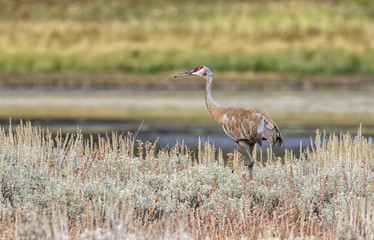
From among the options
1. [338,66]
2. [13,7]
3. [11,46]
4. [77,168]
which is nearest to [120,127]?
[77,168]

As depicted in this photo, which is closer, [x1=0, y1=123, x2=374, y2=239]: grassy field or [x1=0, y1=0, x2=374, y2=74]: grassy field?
[x1=0, y1=123, x2=374, y2=239]: grassy field

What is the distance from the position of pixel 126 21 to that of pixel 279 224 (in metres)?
57.3

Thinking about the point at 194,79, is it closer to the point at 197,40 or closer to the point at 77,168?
the point at 197,40

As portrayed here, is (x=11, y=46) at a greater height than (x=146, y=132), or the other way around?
(x=11, y=46)

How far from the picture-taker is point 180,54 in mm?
61031

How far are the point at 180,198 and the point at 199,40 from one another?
51.1m

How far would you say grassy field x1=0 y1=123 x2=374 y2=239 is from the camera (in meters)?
10.1

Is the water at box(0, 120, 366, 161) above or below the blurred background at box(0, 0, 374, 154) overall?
below

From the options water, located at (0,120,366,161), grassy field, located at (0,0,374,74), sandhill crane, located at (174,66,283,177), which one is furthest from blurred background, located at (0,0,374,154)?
sandhill crane, located at (174,66,283,177)

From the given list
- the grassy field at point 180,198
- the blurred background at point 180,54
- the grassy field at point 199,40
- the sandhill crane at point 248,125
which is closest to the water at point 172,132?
the blurred background at point 180,54

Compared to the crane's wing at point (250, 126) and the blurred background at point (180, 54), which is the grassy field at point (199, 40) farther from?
the crane's wing at point (250, 126)

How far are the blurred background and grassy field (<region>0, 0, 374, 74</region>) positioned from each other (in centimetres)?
7

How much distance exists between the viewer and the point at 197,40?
2454 inches

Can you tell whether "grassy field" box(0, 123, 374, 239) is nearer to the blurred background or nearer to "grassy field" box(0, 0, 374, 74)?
the blurred background
